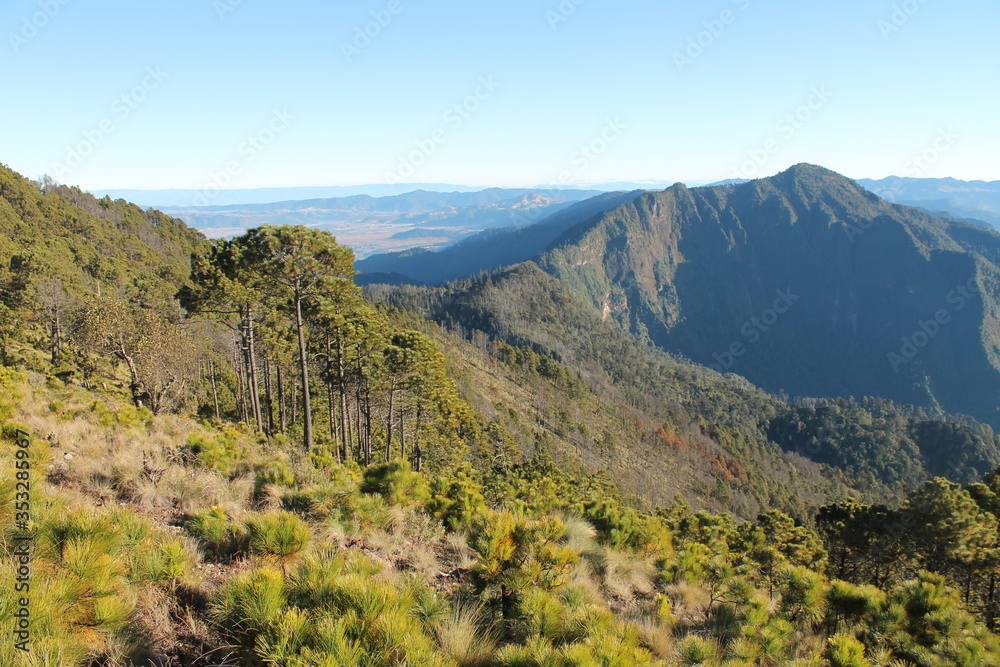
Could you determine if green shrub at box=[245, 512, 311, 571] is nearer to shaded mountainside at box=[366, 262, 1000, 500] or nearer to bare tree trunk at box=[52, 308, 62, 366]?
bare tree trunk at box=[52, 308, 62, 366]

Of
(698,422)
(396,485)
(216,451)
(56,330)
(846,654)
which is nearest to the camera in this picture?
(846,654)

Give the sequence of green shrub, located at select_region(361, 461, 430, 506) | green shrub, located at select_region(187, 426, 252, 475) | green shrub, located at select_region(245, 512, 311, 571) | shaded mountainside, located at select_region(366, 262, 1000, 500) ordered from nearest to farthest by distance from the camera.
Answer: green shrub, located at select_region(245, 512, 311, 571), green shrub, located at select_region(361, 461, 430, 506), green shrub, located at select_region(187, 426, 252, 475), shaded mountainside, located at select_region(366, 262, 1000, 500)

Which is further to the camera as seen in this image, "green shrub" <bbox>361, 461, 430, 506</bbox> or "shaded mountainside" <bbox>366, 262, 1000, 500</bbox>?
"shaded mountainside" <bbox>366, 262, 1000, 500</bbox>

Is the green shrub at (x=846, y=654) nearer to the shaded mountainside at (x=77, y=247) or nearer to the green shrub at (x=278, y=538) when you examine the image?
the green shrub at (x=278, y=538)

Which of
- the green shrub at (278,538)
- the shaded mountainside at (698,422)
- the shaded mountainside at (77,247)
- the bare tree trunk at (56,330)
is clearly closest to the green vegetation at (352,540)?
the green shrub at (278,538)

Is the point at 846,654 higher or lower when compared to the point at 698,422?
higher

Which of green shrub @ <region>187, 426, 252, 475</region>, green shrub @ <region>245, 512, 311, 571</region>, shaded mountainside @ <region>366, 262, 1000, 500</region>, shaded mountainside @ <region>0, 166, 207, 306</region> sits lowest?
shaded mountainside @ <region>366, 262, 1000, 500</region>

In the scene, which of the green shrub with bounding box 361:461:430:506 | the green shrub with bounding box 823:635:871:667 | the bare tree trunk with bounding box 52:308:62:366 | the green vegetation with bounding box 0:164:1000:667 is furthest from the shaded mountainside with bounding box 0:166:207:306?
the green shrub with bounding box 823:635:871:667

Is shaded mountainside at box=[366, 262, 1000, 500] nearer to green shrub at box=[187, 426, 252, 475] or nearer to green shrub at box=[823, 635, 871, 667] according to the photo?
green shrub at box=[187, 426, 252, 475]

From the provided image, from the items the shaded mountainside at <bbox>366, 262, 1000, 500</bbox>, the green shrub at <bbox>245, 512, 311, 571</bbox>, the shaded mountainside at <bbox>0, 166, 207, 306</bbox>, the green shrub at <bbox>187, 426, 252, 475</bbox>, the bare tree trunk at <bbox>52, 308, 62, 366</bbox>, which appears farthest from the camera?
the shaded mountainside at <bbox>366, 262, 1000, 500</bbox>

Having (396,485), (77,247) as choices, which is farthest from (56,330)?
(396,485)

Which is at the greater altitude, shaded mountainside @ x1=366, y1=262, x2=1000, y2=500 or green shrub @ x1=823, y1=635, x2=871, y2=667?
green shrub @ x1=823, y1=635, x2=871, y2=667

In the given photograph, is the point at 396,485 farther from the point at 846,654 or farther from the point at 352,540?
the point at 846,654

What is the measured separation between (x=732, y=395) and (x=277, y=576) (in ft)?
572
